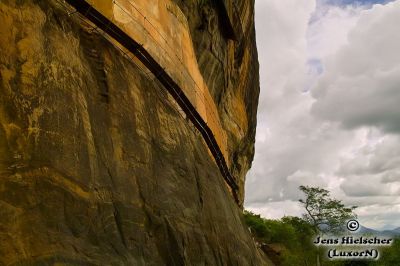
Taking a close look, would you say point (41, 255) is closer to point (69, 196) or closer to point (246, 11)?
point (69, 196)

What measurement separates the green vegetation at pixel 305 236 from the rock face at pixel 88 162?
28526 mm

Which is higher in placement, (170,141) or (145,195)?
(170,141)

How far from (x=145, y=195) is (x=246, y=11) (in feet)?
60.6

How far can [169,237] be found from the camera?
27.7ft

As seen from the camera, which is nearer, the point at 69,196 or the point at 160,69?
the point at 69,196

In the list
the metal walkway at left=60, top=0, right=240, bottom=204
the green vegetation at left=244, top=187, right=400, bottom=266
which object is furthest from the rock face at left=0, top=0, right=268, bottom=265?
the green vegetation at left=244, top=187, right=400, bottom=266

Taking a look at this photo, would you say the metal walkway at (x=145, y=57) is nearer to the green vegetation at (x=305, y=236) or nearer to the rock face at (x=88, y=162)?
the rock face at (x=88, y=162)

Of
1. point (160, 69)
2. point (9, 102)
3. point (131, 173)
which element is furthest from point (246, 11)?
point (9, 102)

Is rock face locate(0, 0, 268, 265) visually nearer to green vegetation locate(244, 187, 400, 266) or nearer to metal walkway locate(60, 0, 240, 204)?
metal walkway locate(60, 0, 240, 204)

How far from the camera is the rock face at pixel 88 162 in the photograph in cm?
583

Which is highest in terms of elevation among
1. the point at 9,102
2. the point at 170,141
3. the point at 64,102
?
the point at 170,141

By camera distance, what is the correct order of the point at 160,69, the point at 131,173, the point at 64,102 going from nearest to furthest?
the point at 64,102 < the point at 131,173 < the point at 160,69

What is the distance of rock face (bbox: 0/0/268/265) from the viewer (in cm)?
583

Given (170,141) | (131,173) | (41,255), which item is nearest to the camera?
(41,255)
